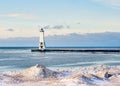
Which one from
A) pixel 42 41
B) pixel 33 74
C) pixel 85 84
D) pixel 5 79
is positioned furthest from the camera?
pixel 42 41

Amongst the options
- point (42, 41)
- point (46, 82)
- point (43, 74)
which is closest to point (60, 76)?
point (43, 74)

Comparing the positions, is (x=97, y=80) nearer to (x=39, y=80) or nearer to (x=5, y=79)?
(x=39, y=80)

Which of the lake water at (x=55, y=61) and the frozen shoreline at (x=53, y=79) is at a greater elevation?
the frozen shoreline at (x=53, y=79)

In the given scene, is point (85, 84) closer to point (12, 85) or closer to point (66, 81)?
point (66, 81)

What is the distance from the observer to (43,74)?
115 feet

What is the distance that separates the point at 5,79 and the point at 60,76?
5711 millimetres

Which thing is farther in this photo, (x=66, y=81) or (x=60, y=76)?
(x=60, y=76)

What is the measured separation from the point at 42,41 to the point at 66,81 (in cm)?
14040

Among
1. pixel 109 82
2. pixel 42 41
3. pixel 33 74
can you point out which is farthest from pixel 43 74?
pixel 42 41

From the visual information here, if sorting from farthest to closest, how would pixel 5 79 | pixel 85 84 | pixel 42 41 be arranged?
pixel 42 41 < pixel 5 79 < pixel 85 84

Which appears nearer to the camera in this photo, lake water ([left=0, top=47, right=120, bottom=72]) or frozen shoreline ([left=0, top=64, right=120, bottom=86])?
frozen shoreline ([left=0, top=64, right=120, bottom=86])

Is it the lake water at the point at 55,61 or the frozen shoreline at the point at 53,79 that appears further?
the lake water at the point at 55,61

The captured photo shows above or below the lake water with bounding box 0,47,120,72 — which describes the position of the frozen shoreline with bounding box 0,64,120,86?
above

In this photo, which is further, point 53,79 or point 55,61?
point 55,61
